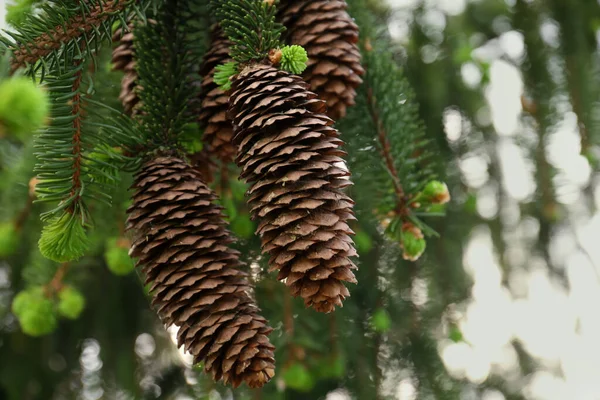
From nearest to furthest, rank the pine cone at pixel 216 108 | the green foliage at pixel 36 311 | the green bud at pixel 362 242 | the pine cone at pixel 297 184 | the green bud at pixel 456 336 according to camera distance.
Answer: the pine cone at pixel 297 184, the pine cone at pixel 216 108, the green foliage at pixel 36 311, the green bud at pixel 362 242, the green bud at pixel 456 336

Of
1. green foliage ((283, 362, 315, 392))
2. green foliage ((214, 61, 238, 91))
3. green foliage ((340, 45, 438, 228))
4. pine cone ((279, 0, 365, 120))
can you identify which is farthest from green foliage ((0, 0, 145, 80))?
green foliage ((283, 362, 315, 392))

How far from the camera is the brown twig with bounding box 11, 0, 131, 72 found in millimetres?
551

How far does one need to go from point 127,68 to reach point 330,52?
0.29 m

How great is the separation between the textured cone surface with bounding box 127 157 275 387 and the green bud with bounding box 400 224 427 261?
0.88 feet

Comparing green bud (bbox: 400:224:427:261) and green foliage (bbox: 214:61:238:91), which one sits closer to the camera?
green foliage (bbox: 214:61:238:91)

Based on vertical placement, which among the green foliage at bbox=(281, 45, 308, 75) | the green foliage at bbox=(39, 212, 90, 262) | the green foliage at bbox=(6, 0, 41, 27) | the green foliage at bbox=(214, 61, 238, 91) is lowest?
the green foliage at bbox=(39, 212, 90, 262)

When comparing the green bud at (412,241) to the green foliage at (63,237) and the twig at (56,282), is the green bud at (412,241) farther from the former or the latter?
the twig at (56,282)

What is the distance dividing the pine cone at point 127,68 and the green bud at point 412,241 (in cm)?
41

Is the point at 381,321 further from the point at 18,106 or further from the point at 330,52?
the point at 18,106

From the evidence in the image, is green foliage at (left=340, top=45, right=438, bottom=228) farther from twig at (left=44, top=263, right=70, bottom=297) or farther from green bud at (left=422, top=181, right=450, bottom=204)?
twig at (left=44, top=263, right=70, bottom=297)

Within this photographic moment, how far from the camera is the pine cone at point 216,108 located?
645 mm

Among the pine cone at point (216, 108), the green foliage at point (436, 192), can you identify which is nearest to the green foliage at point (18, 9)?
the pine cone at point (216, 108)

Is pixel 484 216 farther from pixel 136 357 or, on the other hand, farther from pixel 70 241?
pixel 70 241

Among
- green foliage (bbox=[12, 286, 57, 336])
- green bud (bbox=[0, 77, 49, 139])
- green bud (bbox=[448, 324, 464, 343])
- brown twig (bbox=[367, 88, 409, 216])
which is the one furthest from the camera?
green bud (bbox=[448, 324, 464, 343])
